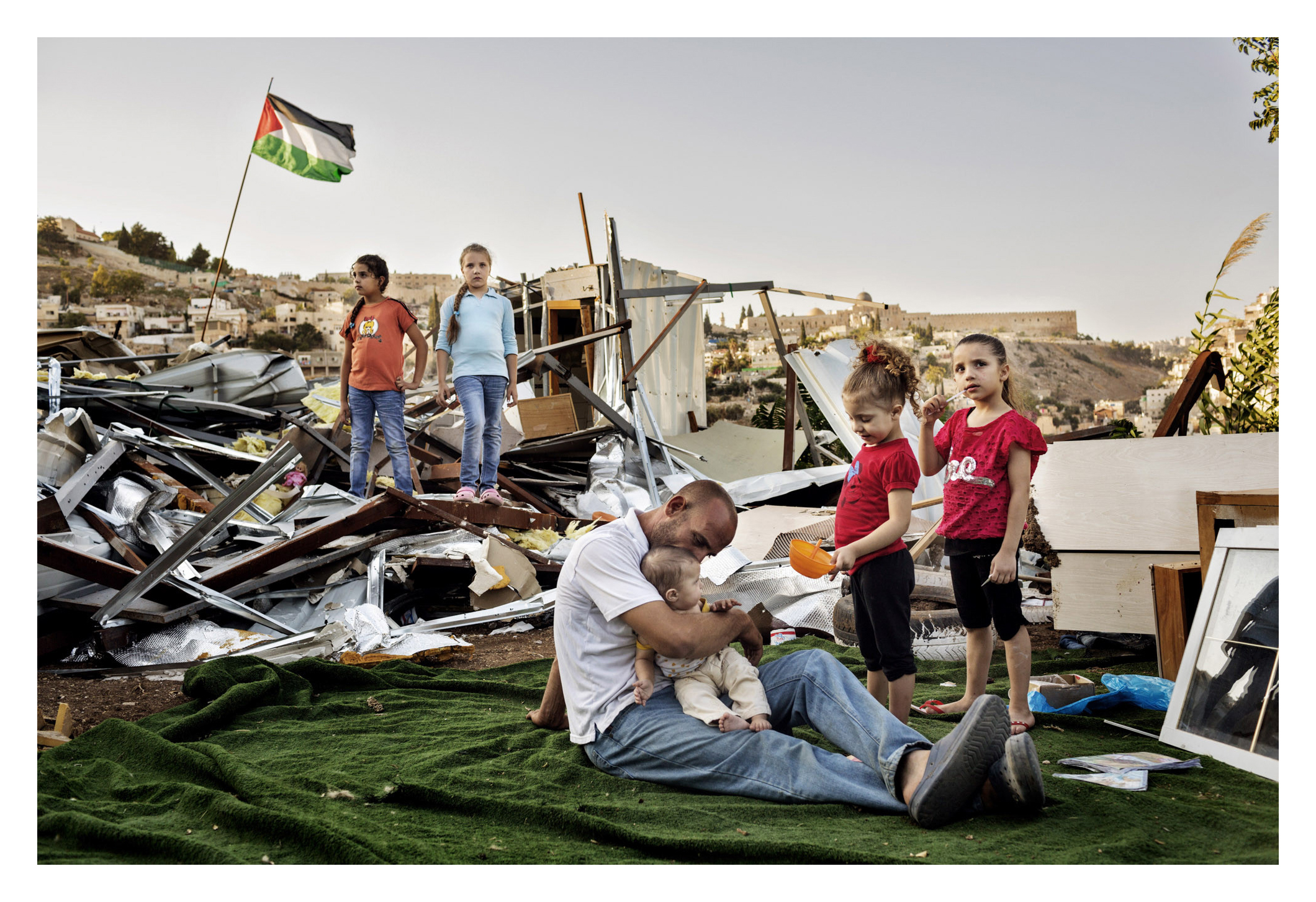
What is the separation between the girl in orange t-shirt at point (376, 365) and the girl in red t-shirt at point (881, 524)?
3658mm

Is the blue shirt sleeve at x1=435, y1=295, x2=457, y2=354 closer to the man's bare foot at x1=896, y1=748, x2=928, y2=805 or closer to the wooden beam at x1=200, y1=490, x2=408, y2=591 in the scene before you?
the wooden beam at x1=200, y1=490, x2=408, y2=591

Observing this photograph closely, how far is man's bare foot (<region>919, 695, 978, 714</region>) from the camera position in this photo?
10.2 feet

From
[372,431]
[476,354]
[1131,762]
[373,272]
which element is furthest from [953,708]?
[373,272]

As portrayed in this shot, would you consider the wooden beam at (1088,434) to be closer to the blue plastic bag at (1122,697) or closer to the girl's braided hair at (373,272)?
the blue plastic bag at (1122,697)

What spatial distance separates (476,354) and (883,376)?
11.6 feet

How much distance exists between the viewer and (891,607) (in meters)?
2.75

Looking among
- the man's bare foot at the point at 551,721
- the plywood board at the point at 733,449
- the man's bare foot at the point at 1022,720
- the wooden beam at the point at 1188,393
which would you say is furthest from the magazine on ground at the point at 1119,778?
the plywood board at the point at 733,449

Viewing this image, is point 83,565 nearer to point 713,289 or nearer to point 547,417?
point 547,417

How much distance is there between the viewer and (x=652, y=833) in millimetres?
1847

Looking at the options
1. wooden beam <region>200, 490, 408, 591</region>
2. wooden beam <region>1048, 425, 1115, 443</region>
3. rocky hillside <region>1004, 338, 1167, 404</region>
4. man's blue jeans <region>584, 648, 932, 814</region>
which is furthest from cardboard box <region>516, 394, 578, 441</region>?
rocky hillside <region>1004, 338, 1167, 404</region>

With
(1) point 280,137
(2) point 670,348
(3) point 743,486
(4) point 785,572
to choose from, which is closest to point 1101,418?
(2) point 670,348

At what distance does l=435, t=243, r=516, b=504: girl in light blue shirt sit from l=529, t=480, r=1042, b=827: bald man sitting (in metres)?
3.61
